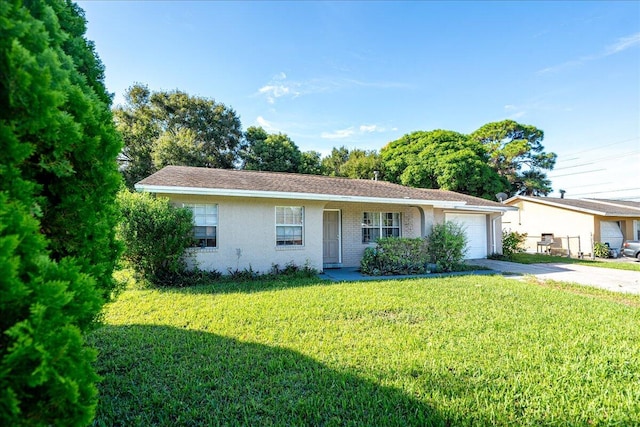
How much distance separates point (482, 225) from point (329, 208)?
30.9 ft

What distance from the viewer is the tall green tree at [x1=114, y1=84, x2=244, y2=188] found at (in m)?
24.2

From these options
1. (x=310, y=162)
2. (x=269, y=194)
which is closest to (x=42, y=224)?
(x=269, y=194)

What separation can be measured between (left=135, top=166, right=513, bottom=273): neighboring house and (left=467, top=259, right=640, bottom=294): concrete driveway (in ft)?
12.3

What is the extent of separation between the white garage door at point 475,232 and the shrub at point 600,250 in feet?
25.4

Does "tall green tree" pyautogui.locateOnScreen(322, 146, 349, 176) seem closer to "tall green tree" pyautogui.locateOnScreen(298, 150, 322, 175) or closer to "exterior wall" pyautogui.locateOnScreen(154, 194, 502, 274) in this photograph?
"tall green tree" pyautogui.locateOnScreen(298, 150, 322, 175)

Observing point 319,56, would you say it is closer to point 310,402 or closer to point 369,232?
point 369,232

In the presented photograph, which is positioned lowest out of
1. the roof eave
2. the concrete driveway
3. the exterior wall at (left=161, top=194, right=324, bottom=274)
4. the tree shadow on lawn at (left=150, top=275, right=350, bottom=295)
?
the concrete driveway

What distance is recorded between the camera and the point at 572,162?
117 ft

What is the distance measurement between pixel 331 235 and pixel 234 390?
9528 mm

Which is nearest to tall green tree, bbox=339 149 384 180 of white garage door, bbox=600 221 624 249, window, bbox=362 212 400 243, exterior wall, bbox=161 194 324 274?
white garage door, bbox=600 221 624 249

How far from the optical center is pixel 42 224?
2.06 m

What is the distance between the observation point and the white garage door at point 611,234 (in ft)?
61.2

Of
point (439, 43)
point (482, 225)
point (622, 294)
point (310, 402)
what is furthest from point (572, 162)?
point (310, 402)

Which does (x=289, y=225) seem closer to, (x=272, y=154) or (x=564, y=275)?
(x=564, y=275)
